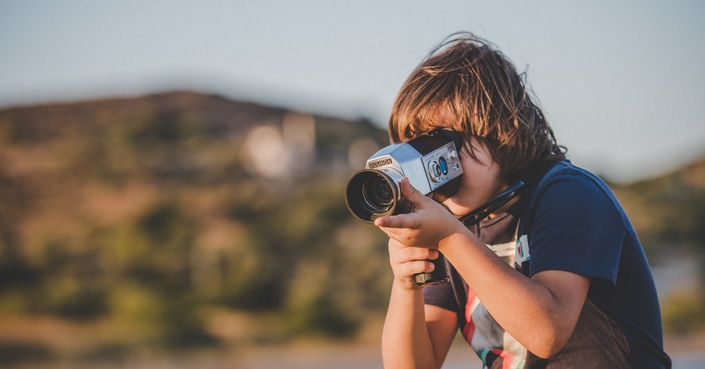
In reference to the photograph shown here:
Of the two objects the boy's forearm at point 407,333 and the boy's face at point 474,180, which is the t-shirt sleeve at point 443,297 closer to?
the boy's forearm at point 407,333

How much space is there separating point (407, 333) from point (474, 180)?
504 millimetres

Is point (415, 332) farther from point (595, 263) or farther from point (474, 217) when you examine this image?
point (595, 263)

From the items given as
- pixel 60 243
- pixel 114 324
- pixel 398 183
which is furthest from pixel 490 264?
pixel 60 243

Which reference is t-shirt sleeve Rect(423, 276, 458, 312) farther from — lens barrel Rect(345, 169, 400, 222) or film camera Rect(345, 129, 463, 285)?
lens barrel Rect(345, 169, 400, 222)

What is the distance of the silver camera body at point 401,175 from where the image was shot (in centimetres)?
166

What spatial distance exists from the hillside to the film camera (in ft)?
41.5

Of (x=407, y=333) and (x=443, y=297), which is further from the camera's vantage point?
(x=443, y=297)

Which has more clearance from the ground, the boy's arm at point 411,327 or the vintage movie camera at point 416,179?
the vintage movie camera at point 416,179

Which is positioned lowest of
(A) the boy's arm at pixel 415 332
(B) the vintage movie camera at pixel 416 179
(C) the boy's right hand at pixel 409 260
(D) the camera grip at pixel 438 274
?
(A) the boy's arm at pixel 415 332

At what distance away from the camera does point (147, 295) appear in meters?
18.4

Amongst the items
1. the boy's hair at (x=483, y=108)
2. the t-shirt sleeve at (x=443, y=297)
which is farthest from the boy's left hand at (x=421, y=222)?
the t-shirt sleeve at (x=443, y=297)

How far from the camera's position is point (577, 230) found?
1.63 meters

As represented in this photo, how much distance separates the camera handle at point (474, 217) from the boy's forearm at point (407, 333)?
0.16 meters

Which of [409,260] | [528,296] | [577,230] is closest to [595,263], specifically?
[577,230]
